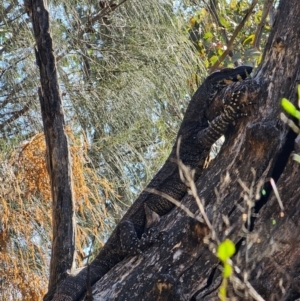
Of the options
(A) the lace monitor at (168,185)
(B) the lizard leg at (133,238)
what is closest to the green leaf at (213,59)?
(A) the lace monitor at (168,185)

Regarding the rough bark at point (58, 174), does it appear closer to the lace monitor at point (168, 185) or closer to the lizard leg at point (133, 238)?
the lace monitor at point (168, 185)

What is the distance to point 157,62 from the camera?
21.1 ft

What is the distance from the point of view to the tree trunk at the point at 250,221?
11.6 ft

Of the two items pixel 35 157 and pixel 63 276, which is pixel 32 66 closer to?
pixel 35 157

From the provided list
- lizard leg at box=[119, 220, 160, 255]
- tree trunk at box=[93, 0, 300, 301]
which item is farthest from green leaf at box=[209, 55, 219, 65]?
tree trunk at box=[93, 0, 300, 301]

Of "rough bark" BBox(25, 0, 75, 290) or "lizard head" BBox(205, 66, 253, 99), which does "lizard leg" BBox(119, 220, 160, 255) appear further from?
"lizard head" BBox(205, 66, 253, 99)

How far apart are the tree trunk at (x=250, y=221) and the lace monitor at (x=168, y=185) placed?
141mm

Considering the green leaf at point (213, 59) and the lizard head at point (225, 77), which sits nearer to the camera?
the lizard head at point (225, 77)

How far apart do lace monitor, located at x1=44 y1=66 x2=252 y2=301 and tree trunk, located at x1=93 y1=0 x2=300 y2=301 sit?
14 centimetres

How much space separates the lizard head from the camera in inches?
185

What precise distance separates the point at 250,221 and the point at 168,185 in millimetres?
1028

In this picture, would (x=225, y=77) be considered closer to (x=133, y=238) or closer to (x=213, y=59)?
(x=133, y=238)

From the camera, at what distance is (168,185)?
4656 millimetres

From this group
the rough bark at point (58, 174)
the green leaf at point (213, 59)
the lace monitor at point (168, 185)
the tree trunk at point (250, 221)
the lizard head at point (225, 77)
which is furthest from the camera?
the green leaf at point (213, 59)
